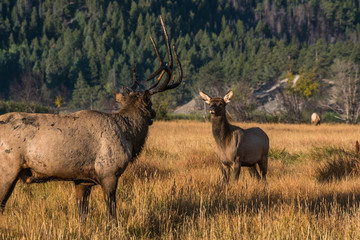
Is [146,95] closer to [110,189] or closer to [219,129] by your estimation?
[110,189]

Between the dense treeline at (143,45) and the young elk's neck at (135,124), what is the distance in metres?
72.8

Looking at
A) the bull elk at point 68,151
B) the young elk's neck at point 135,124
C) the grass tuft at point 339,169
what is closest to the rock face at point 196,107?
the grass tuft at point 339,169

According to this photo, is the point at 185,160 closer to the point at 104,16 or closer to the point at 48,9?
the point at 104,16

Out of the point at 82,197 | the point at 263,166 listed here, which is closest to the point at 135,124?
the point at 82,197

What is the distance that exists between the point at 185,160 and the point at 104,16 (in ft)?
516

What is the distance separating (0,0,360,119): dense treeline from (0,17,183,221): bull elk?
73293mm

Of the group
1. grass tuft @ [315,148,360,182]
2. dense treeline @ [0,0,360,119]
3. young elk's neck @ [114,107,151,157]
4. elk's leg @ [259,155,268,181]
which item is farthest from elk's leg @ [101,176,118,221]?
dense treeline @ [0,0,360,119]

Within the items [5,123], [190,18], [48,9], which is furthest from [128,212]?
[190,18]

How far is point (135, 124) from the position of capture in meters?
4.54

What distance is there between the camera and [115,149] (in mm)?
4047

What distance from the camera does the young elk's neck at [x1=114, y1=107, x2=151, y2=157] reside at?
174 inches

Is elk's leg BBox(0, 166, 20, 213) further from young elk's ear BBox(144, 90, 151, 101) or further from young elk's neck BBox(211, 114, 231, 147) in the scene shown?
young elk's neck BBox(211, 114, 231, 147)

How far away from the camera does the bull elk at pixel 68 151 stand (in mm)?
3727

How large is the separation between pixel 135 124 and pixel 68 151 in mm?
894
